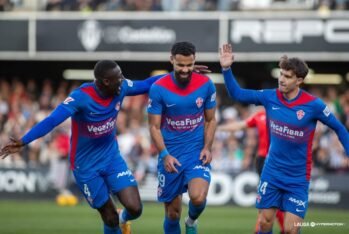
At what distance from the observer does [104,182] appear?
1169cm

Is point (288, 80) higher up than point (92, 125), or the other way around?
point (288, 80)

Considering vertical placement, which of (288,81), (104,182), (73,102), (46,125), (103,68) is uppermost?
(103,68)

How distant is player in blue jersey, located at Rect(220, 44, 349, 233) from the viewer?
1113 cm

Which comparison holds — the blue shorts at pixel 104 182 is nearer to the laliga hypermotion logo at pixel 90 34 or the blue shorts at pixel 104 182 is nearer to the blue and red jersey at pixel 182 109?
the blue and red jersey at pixel 182 109

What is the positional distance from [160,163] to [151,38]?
13.9 metres

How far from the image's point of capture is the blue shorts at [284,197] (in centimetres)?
1111

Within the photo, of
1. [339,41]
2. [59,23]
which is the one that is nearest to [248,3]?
[339,41]

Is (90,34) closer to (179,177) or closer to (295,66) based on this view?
(179,177)

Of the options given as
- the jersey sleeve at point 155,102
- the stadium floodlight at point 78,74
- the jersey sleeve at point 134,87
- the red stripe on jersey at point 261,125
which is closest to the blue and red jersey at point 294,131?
the jersey sleeve at point 155,102

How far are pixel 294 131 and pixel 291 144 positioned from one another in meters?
0.17

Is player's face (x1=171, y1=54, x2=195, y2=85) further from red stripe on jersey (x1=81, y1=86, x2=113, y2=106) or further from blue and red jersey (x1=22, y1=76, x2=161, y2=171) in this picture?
red stripe on jersey (x1=81, y1=86, x2=113, y2=106)

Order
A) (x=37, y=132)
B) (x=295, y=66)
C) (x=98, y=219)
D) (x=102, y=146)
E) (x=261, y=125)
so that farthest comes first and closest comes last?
1. (x=98, y=219)
2. (x=261, y=125)
3. (x=102, y=146)
4. (x=295, y=66)
5. (x=37, y=132)

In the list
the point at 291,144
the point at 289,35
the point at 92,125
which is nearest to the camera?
the point at 291,144

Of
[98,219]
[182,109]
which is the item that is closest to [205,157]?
[182,109]
